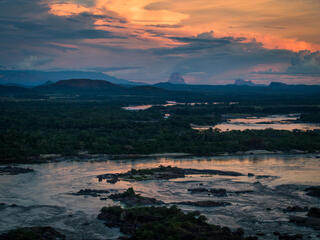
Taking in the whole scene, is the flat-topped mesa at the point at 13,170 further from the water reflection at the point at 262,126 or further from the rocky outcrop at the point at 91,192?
the water reflection at the point at 262,126

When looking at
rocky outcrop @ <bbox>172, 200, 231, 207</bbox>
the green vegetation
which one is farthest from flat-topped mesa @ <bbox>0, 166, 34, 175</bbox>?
rocky outcrop @ <bbox>172, 200, 231, 207</bbox>

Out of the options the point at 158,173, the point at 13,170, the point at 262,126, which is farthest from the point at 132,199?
the point at 262,126

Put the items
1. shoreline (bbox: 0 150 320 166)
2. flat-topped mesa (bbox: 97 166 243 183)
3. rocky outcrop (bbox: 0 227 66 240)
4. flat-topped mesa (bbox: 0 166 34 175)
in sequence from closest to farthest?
rocky outcrop (bbox: 0 227 66 240) → flat-topped mesa (bbox: 97 166 243 183) → flat-topped mesa (bbox: 0 166 34 175) → shoreline (bbox: 0 150 320 166)

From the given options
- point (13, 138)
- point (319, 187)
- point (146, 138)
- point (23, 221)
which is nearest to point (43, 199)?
point (23, 221)

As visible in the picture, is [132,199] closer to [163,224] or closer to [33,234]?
[163,224]

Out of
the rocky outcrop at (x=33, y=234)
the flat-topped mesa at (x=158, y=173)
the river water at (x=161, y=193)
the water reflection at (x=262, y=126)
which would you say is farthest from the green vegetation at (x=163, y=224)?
the water reflection at (x=262, y=126)

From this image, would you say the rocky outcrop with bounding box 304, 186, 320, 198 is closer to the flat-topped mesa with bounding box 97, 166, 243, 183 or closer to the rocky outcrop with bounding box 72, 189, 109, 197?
the flat-topped mesa with bounding box 97, 166, 243, 183

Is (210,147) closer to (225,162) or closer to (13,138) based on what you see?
(225,162)
